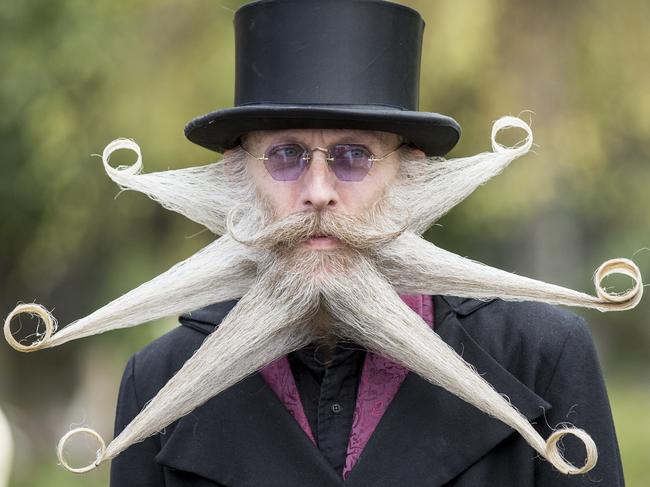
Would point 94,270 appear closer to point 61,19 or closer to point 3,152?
point 3,152

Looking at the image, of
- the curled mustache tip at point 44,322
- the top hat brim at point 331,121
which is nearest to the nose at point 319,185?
the top hat brim at point 331,121

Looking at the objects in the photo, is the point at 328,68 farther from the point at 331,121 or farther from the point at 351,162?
the point at 351,162

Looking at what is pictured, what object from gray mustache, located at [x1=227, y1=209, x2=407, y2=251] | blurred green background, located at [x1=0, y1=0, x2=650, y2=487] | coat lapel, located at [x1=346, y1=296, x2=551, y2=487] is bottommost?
blurred green background, located at [x1=0, y1=0, x2=650, y2=487]

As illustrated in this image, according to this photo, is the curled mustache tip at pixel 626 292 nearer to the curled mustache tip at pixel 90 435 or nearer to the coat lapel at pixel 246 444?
the coat lapel at pixel 246 444

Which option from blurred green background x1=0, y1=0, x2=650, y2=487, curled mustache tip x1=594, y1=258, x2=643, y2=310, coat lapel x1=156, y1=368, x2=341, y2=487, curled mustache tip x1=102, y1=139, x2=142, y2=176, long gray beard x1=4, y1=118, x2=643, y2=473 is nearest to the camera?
curled mustache tip x1=594, y1=258, x2=643, y2=310

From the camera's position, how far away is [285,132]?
4.02m

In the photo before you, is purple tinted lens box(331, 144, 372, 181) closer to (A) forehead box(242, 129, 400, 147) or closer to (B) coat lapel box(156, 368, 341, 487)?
(A) forehead box(242, 129, 400, 147)

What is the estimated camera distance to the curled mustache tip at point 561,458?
3535 mm

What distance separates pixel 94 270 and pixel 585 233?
11.3 m

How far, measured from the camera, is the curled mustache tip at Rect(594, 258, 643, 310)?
351 centimetres

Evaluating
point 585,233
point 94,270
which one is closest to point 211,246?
point 94,270

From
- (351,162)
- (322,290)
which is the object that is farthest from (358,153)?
(322,290)

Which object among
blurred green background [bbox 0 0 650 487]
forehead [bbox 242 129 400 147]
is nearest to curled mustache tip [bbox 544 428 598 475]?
forehead [bbox 242 129 400 147]

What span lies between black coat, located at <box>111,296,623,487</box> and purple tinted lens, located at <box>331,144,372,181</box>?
49 centimetres
